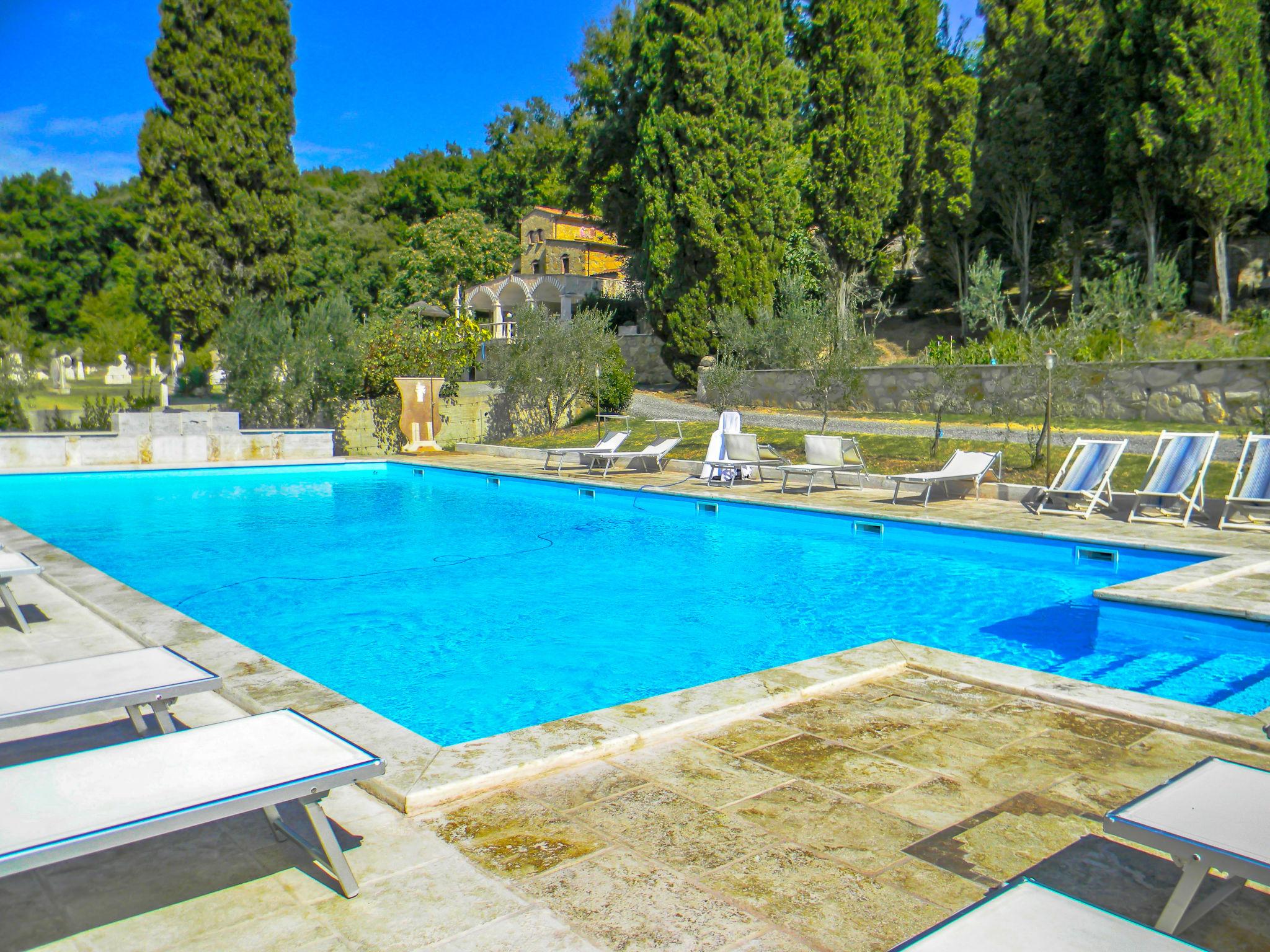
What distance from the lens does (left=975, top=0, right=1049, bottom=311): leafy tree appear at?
2681 centimetres

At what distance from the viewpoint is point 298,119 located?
23891mm

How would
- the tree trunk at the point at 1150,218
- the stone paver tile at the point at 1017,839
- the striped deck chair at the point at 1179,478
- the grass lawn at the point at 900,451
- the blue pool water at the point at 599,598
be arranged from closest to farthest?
the stone paver tile at the point at 1017,839
the blue pool water at the point at 599,598
the striped deck chair at the point at 1179,478
the grass lawn at the point at 900,451
the tree trunk at the point at 1150,218

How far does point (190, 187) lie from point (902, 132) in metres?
19.0

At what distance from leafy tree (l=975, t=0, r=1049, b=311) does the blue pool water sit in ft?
68.6

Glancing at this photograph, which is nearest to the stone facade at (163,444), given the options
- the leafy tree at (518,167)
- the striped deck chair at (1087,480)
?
the striped deck chair at (1087,480)

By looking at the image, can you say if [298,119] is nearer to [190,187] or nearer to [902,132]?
[190,187]

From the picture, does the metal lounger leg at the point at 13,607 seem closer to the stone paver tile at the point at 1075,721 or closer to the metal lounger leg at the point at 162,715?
the metal lounger leg at the point at 162,715

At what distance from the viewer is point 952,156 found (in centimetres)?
2788

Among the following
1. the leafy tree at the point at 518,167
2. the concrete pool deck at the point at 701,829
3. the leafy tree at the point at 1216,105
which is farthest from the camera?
the leafy tree at the point at 518,167

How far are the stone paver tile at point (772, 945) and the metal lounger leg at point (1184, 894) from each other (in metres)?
0.81

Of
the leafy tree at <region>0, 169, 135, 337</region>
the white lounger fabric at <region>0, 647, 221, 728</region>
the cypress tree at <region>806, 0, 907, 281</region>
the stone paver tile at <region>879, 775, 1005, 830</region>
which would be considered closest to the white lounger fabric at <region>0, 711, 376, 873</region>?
the white lounger fabric at <region>0, 647, 221, 728</region>

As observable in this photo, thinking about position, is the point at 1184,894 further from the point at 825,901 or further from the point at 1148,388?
the point at 1148,388

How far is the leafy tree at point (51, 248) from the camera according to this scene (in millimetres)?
46531

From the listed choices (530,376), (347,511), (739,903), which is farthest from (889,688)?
(530,376)
